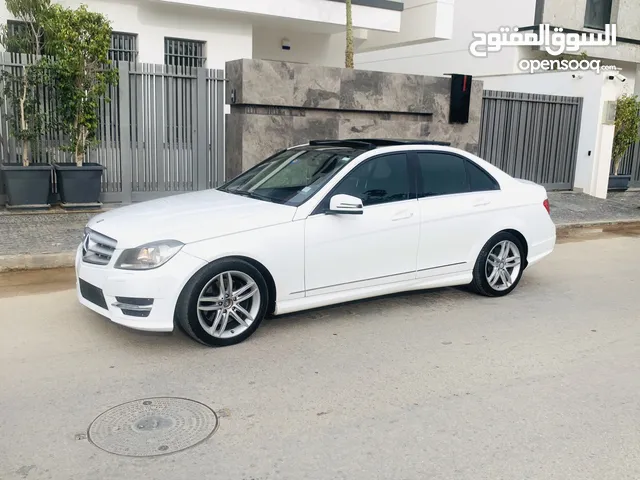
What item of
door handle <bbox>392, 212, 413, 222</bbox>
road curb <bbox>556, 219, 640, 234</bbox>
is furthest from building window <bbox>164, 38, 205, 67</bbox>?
door handle <bbox>392, 212, 413, 222</bbox>

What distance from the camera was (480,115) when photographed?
14.0 metres

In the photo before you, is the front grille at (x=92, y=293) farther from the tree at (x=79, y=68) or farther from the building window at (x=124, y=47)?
the building window at (x=124, y=47)

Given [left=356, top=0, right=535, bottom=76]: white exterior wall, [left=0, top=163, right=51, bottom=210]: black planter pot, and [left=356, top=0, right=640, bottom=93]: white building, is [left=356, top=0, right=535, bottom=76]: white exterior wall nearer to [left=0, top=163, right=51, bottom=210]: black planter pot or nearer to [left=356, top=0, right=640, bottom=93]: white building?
[left=356, top=0, right=640, bottom=93]: white building

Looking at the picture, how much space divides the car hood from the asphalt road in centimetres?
89

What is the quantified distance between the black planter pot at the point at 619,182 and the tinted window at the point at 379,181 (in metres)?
12.4

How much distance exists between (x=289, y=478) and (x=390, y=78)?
10290 mm

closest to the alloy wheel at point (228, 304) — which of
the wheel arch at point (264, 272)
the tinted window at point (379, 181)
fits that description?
the wheel arch at point (264, 272)

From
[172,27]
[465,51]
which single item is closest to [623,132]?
[465,51]

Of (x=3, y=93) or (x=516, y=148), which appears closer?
(x=3, y=93)

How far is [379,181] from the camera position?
6.08 meters

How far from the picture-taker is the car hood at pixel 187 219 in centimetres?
500

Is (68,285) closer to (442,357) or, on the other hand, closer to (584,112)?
(442,357)

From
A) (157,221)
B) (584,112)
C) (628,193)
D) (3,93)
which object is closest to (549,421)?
(157,221)

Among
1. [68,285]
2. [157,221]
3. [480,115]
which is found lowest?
[68,285]
